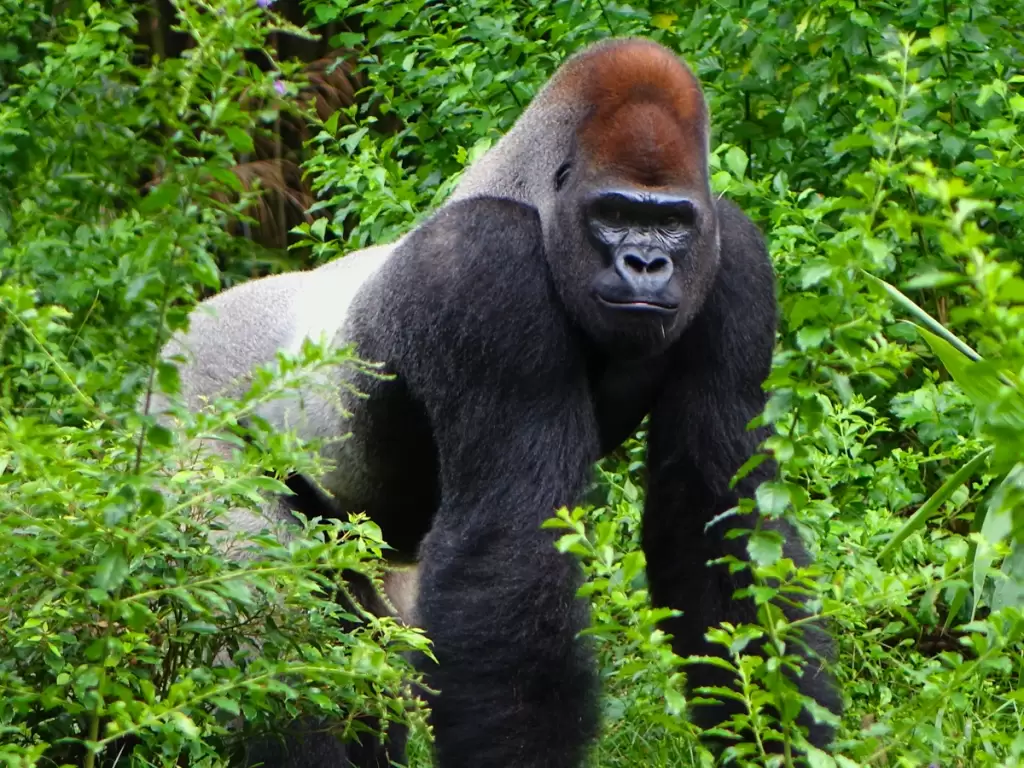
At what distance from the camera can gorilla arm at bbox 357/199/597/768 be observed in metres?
2.77

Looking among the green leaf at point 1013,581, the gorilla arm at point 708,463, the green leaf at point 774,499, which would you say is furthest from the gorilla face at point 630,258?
the green leaf at point 774,499

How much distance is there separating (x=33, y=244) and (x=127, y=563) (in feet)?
5.22

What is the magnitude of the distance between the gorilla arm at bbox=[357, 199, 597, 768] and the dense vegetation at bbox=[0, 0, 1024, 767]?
140mm

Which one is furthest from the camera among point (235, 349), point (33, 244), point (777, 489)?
point (235, 349)

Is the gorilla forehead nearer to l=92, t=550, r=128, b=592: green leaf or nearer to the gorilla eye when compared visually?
the gorilla eye

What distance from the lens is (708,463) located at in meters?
3.10

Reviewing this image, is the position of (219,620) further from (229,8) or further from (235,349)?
(235,349)

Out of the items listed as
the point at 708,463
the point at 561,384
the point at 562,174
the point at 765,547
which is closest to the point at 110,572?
the point at 765,547

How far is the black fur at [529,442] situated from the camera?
2.79 metres

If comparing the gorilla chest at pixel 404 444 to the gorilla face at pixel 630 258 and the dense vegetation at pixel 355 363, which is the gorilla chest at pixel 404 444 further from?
the dense vegetation at pixel 355 363

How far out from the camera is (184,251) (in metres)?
1.99

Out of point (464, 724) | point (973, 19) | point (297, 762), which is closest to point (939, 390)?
point (973, 19)

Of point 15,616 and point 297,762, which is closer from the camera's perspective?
point 15,616

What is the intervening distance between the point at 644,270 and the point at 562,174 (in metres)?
0.34
